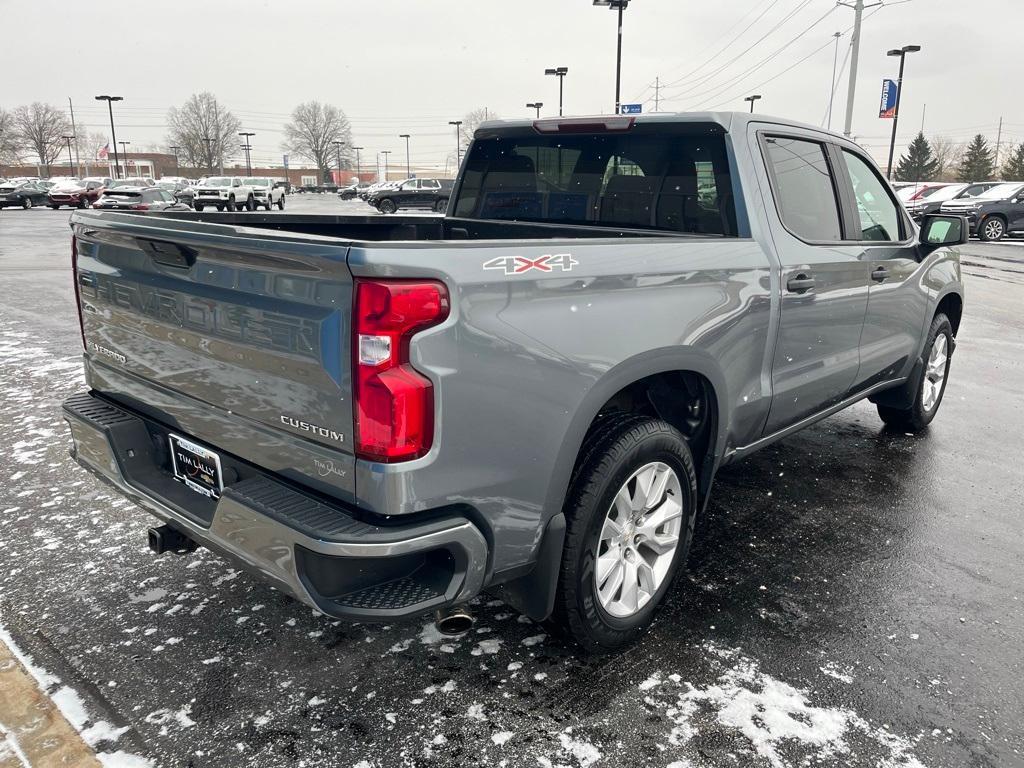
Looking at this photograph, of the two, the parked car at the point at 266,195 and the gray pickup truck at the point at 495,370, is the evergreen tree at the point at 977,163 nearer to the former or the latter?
the parked car at the point at 266,195

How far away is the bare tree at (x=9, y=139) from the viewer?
90.6 metres

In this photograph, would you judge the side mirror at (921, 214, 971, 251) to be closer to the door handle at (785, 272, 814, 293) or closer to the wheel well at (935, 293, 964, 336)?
the wheel well at (935, 293, 964, 336)

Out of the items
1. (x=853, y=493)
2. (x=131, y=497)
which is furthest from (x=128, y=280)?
(x=853, y=493)

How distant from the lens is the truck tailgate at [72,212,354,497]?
6.52 ft

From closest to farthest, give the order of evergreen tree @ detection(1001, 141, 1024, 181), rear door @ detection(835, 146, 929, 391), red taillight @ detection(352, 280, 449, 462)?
1. red taillight @ detection(352, 280, 449, 462)
2. rear door @ detection(835, 146, 929, 391)
3. evergreen tree @ detection(1001, 141, 1024, 181)

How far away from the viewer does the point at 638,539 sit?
285 centimetres

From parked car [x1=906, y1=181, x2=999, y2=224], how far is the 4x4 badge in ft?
82.7

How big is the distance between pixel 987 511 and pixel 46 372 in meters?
7.12

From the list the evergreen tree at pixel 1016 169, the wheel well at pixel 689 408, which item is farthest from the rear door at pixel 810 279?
the evergreen tree at pixel 1016 169

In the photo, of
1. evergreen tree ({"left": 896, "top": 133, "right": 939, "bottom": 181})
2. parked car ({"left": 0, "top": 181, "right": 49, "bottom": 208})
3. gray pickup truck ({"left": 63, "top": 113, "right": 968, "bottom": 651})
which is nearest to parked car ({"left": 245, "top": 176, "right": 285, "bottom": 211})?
parked car ({"left": 0, "top": 181, "right": 49, "bottom": 208})

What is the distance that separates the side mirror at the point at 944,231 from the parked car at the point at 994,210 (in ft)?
74.5

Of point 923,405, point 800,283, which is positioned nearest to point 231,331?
point 800,283

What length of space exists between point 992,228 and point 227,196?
36.1 metres

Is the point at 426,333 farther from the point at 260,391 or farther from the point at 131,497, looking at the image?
the point at 131,497
